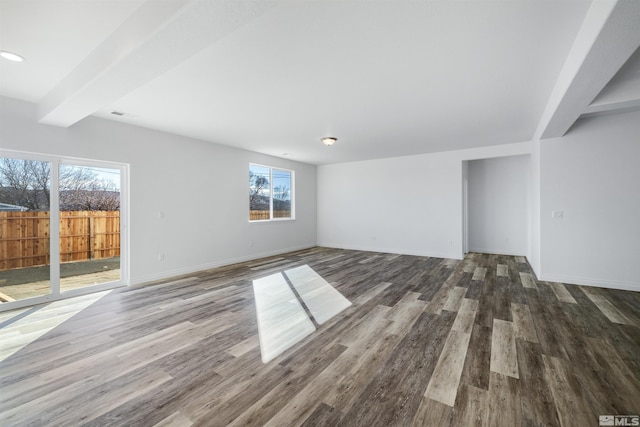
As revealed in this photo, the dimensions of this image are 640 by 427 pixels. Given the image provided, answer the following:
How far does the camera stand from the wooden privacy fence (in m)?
3.40

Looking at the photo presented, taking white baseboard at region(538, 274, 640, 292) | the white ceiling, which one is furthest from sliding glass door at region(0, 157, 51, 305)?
white baseboard at region(538, 274, 640, 292)

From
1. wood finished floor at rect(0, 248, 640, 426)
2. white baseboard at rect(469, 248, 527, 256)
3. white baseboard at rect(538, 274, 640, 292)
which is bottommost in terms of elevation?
wood finished floor at rect(0, 248, 640, 426)

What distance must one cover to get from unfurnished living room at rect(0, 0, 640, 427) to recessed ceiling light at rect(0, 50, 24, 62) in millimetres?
26

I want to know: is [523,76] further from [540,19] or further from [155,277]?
[155,277]

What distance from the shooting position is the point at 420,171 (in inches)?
271

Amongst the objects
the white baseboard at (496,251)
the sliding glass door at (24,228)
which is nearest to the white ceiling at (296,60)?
the sliding glass door at (24,228)

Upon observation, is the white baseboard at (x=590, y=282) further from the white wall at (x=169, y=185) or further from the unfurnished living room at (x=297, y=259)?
the white wall at (x=169, y=185)

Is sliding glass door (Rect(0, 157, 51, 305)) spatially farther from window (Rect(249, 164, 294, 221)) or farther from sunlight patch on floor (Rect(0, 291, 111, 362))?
window (Rect(249, 164, 294, 221))

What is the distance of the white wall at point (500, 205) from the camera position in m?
6.61

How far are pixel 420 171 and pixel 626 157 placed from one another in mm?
3525

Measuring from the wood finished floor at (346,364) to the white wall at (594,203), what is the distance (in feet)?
1.81

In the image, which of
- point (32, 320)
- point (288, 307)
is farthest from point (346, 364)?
point (32, 320)

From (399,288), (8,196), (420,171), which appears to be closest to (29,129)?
(8,196)

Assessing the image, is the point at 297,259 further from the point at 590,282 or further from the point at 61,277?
the point at 590,282
